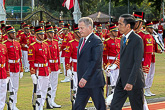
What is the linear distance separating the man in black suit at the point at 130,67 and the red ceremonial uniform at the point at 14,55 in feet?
14.0

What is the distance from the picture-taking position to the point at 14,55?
10.3 metres

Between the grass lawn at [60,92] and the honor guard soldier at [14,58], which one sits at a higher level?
the honor guard soldier at [14,58]

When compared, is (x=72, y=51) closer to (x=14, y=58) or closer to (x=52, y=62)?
(x=52, y=62)

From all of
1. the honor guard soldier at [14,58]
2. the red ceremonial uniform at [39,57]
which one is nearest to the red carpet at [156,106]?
the red ceremonial uniform at [39,57]

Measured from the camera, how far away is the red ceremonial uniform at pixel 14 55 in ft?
33.2

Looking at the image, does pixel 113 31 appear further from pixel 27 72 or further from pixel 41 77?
pixel 27 72

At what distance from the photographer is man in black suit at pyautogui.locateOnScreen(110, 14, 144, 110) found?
6.41 metres

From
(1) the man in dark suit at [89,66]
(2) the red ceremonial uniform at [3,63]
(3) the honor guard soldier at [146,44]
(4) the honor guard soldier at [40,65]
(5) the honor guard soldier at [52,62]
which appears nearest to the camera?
(1) the man in dark suit at [89,66]

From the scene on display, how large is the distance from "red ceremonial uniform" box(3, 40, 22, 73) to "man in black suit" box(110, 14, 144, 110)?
4.26 meters

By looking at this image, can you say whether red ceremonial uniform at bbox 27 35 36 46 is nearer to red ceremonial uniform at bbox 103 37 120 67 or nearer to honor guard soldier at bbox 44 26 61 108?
red ceremonial uniform at bbox 103 37 120 67

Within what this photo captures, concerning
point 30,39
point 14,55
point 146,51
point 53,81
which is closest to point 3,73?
point 14,55

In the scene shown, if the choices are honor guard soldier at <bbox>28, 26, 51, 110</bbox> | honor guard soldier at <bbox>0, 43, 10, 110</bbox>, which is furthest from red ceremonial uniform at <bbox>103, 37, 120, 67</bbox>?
honor guard soldier at <bbox>0, 43, 10, 110</bbox>

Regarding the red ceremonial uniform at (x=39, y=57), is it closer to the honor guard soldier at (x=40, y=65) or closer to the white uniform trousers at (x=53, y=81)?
the honor guard soldier at (x=40, y=65)

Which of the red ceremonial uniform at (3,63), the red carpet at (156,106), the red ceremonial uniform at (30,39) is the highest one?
the red ceremonial uniform at (30,39)
